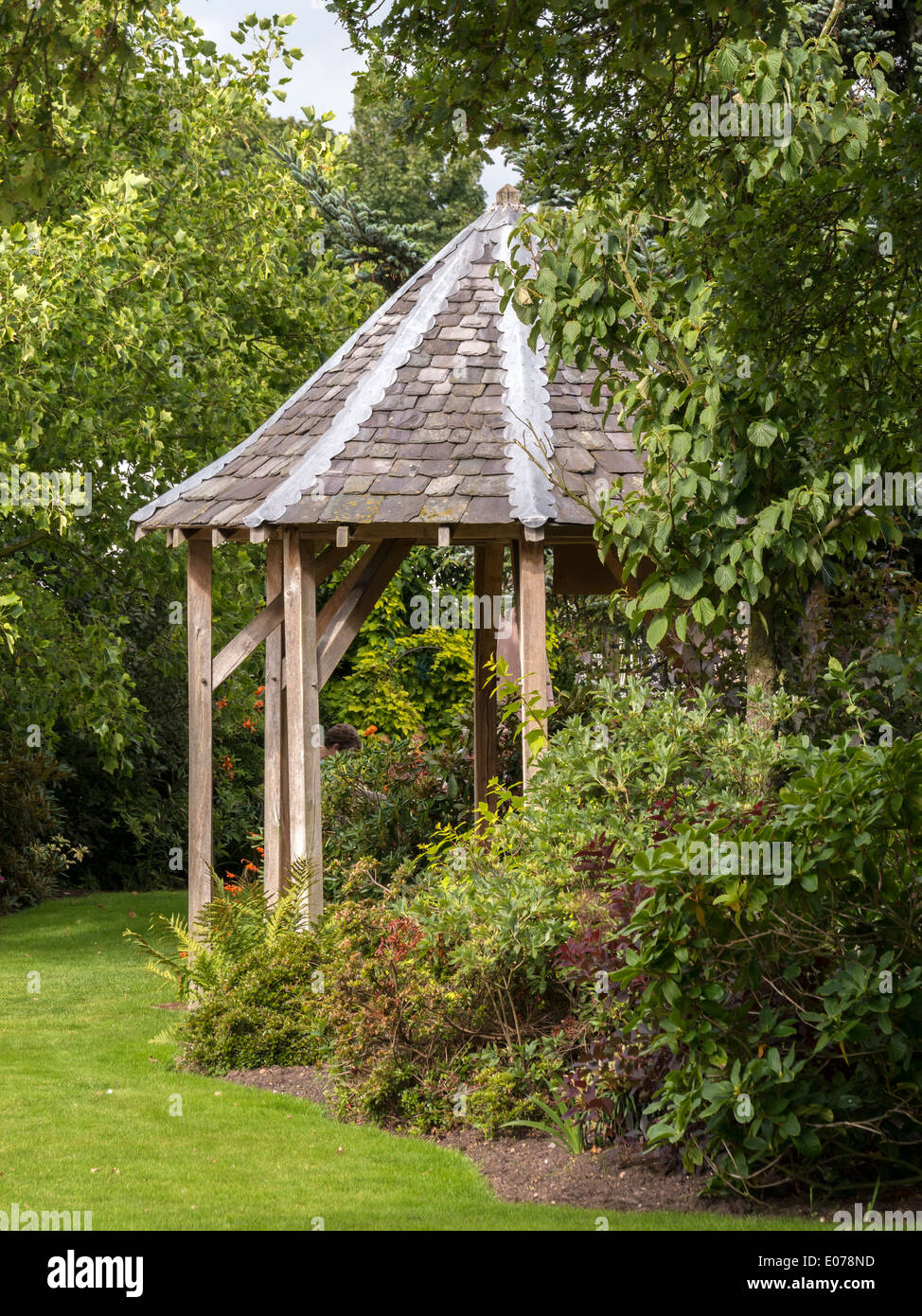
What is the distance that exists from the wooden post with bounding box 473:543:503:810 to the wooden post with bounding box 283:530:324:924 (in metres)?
2.41

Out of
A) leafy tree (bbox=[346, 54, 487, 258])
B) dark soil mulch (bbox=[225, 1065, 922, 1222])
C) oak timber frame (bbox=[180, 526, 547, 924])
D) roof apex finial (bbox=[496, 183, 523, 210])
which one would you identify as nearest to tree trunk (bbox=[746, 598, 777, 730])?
oak timber frame (bbox=[180, 526, 547, 924])

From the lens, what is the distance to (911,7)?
11703 mm

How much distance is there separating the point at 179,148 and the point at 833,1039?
11.7 metres

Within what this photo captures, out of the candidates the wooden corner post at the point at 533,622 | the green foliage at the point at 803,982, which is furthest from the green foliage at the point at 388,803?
the green foliage at the point at 803,982

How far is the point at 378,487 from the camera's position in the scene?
8.55 m

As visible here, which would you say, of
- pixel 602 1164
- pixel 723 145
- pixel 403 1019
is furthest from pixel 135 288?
pixel 602 1164

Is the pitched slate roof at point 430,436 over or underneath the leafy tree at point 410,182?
underneath

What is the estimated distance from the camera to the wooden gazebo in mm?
8461

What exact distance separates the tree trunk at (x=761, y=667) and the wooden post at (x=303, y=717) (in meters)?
2.79

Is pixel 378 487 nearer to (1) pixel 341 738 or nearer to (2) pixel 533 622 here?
(2) pixel 533 622

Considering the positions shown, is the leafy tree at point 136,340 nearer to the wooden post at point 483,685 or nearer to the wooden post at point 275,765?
the wooden post at point 275,765

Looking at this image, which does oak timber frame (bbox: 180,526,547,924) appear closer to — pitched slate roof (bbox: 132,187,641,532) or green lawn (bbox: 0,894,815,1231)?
pitched slate roof (bbox: 132,187,641,532)

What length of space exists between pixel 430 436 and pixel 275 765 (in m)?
2.49

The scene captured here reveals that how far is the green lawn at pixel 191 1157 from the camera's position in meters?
5.36
